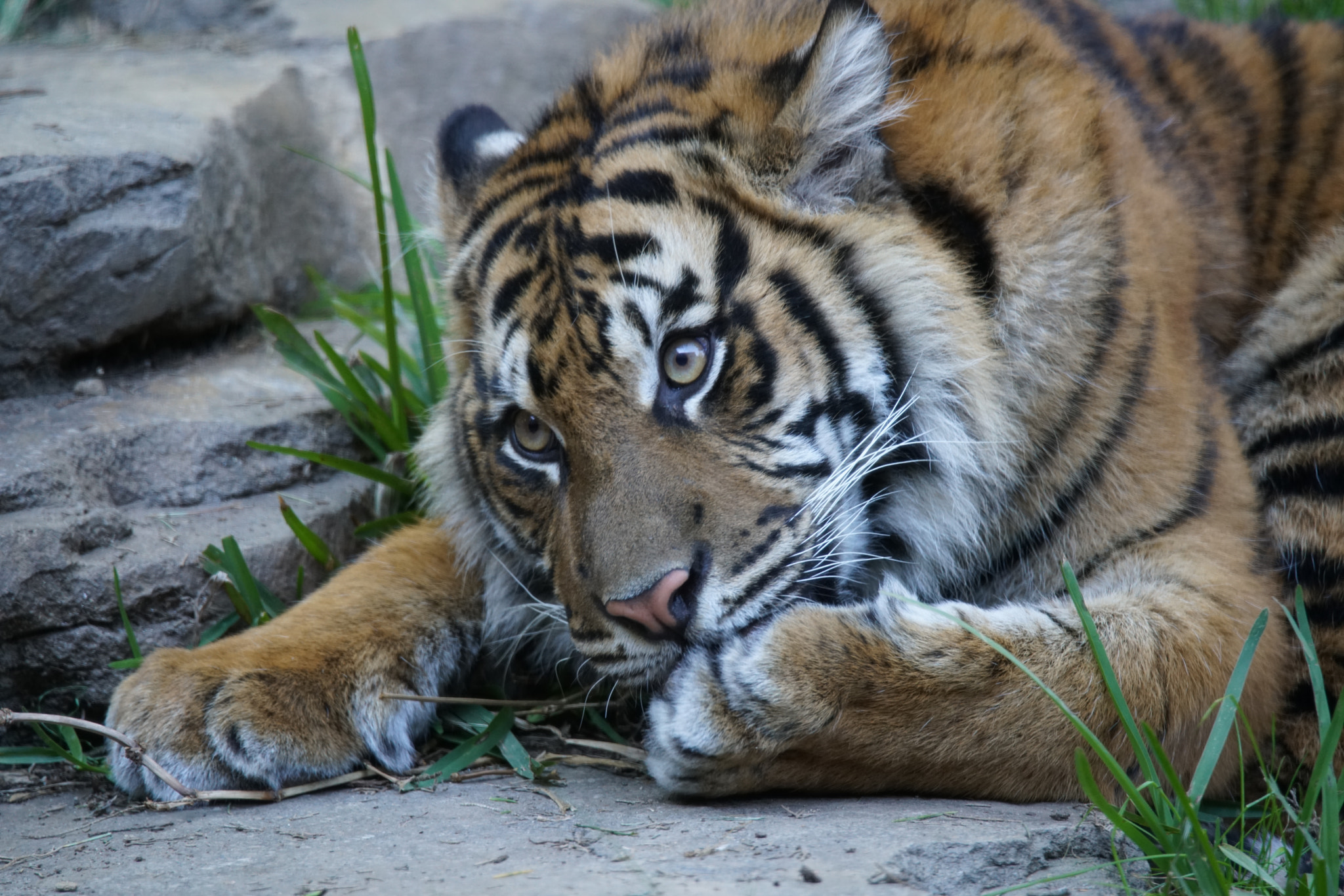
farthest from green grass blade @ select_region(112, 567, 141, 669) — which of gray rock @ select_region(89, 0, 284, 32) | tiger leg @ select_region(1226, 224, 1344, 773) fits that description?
gray rock @ select_region(89, 0, 284, 32)

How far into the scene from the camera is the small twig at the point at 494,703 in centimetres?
223

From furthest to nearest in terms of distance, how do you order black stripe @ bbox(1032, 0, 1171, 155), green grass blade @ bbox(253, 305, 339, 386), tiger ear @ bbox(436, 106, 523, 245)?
green grass blade @ bbox(253, 305, 339, 386)
tiger ear @ bbox(436, 106, 523, 245)
black stripe @ bbox(1032, 0, 1171, 155)

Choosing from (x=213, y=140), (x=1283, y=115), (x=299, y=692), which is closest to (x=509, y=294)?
(x=299, y=692)

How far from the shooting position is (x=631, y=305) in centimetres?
199

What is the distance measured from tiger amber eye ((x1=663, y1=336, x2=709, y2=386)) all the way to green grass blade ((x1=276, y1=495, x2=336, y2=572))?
3.67ft

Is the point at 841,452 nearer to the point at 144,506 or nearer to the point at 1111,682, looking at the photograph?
the point at 1111,682

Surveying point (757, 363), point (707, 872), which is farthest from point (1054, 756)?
point (757, 363)

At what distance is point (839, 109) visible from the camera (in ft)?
6.78

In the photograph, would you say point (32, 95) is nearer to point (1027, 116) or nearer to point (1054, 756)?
point (1027, 116)

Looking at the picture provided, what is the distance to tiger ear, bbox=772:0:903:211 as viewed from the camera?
2016 mm

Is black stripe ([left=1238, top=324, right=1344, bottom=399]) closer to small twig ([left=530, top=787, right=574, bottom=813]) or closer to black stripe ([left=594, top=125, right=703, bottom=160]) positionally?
black stripe ([left=594, top=125, right=703, bottom=160])

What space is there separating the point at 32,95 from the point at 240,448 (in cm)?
147

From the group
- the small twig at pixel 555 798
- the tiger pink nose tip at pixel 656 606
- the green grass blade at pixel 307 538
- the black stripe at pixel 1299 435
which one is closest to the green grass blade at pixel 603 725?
the small twig at pixel 555 798

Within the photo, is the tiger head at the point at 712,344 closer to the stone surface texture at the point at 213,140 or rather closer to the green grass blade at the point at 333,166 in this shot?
the stone surface texture at the point at 213,140
